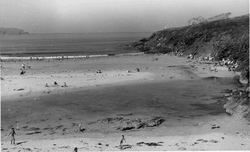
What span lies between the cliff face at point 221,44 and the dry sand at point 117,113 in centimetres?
230

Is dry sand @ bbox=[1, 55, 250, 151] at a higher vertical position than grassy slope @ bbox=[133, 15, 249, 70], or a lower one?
lower

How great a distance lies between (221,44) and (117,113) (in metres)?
57.9

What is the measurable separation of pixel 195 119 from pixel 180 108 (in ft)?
11.8

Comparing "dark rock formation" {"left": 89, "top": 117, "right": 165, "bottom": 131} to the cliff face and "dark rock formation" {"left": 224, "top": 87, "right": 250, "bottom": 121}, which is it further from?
the cliff face

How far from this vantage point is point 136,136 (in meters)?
22.0

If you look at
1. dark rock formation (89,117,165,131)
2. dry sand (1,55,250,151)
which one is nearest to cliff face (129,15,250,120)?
dry sand (1,55,250,151)

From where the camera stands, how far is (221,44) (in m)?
76.7

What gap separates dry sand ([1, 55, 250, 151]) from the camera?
20.4 m

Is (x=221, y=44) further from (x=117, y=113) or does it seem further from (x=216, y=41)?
(x=117, y=113)

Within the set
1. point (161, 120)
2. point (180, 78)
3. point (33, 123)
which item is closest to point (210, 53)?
point (180, 78)

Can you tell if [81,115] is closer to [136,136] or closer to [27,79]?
[136,136]

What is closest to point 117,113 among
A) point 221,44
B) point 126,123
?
point 126,123

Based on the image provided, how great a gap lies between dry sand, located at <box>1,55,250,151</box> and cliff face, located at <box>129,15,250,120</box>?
230 cm

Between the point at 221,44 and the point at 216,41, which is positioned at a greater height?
the point at 216,41
